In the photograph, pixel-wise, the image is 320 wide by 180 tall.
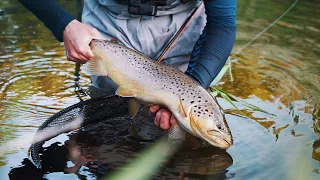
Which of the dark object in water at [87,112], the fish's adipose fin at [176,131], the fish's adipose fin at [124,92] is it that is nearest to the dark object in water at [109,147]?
the dark object in water at [87,112]

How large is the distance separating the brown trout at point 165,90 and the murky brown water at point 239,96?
221 mm

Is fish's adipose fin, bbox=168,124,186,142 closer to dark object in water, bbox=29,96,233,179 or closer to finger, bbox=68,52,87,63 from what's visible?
dark object in water, bbox=29,96,233,179

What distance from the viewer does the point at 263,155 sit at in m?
2.31

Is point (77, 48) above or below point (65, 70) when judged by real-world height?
above

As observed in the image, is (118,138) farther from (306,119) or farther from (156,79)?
(306,119)

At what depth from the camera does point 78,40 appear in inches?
82.3

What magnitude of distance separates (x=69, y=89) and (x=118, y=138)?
2.54 ft

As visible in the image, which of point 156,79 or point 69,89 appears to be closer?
point 156,79

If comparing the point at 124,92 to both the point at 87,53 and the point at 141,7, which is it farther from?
the point at 141,7

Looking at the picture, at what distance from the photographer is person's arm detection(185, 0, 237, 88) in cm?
218

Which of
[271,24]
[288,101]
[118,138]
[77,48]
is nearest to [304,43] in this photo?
[271,24]

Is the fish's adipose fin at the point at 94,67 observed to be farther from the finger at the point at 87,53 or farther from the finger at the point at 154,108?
the finger at the point at 154,108

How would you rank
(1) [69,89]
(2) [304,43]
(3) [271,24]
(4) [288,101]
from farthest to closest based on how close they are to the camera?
(3) [271,24] → (2) [304,43] → (1) [69,89] → (4) [288,101]

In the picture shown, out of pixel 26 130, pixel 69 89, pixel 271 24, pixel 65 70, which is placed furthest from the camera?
pixel 271 24
